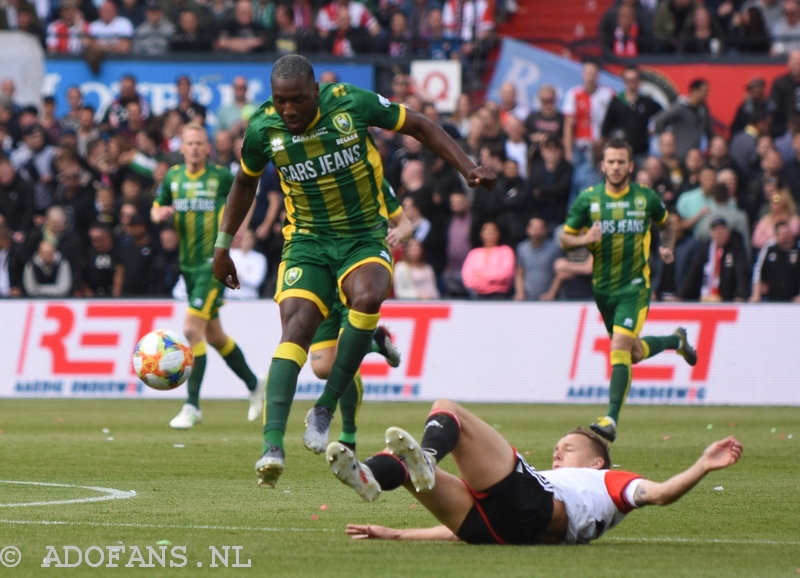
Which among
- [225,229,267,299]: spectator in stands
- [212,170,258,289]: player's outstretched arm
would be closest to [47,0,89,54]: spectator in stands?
[225,229,267,299]: spectator in stands

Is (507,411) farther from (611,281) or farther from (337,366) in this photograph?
(337,366)

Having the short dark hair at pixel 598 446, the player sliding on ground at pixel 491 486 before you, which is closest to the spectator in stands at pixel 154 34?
the short dark hair at pixel 598 446

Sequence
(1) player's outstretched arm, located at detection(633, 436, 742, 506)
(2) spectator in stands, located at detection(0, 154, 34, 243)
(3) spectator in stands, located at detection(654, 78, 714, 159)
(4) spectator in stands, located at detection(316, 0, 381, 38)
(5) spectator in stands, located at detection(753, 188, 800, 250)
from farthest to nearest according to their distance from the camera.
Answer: (4) spectator in stands, located at detection(316, 0, 381, 38), (2) spectator in stands, located at detection(0, 154, 34, 243), (3) spectator in stands, located at detection(654, 78, 714, 159), (5) spectator in stands, located at detection(753, 188, 800, 250), (1) player's outstretched arm, located at detection(633, 436, 742, 506)

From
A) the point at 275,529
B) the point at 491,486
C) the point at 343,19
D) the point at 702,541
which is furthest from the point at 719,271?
the point at 491,486

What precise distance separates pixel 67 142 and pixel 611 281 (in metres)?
10.3

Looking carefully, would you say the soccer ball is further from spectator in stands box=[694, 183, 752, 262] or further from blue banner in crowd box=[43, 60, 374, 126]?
blue banner in crowd box=[43, 60, 374, 126]

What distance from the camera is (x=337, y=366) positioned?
320 inches

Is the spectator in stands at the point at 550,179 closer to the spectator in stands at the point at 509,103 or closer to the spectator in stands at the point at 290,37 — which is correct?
the spectator in stands at the point at 509,103

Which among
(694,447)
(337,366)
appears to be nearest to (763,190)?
(694,447)

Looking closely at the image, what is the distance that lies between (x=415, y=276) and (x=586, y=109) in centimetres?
397

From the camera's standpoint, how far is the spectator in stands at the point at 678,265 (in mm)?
17609

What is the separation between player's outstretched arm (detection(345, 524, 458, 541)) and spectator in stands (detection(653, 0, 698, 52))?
51.5 feet

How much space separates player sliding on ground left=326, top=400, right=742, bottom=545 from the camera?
6184 mm

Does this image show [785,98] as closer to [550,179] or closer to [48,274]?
[550,179]
